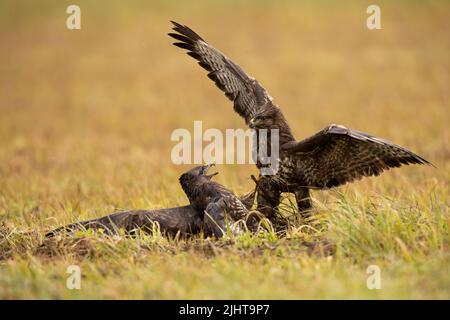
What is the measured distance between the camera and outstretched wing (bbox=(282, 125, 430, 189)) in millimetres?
6676

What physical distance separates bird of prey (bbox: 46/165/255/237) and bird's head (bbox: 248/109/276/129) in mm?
668

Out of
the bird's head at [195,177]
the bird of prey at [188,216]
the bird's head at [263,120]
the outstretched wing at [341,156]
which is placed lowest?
the bird of prey at [188,216]

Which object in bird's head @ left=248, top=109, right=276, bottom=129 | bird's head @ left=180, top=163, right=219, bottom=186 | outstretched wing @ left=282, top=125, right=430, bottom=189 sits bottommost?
bird's head @ left=180, top=163, right=219, bottom=186

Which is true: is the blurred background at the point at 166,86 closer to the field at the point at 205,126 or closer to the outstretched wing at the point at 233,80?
the field at the point at 205,126

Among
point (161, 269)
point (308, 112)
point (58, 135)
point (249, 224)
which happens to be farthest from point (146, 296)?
point (308, 112)

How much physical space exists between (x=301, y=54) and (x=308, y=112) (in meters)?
6.00

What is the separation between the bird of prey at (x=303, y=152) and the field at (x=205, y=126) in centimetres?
25

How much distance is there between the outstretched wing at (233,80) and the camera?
317 inches

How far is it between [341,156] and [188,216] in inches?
60.4

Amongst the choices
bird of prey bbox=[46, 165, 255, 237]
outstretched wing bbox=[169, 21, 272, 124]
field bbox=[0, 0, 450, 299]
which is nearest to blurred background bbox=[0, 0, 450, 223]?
field bbox=[0, 0, 450, 299]

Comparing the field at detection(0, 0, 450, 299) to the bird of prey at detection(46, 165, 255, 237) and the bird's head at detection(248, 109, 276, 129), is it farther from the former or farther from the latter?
the bird's head at detection(248, 109, 276, 129)

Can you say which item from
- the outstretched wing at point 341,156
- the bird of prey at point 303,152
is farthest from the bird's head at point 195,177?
the outstretched wing at point 341,156

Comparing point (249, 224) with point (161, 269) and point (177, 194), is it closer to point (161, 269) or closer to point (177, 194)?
point (161, 269)

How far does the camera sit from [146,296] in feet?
18.5
